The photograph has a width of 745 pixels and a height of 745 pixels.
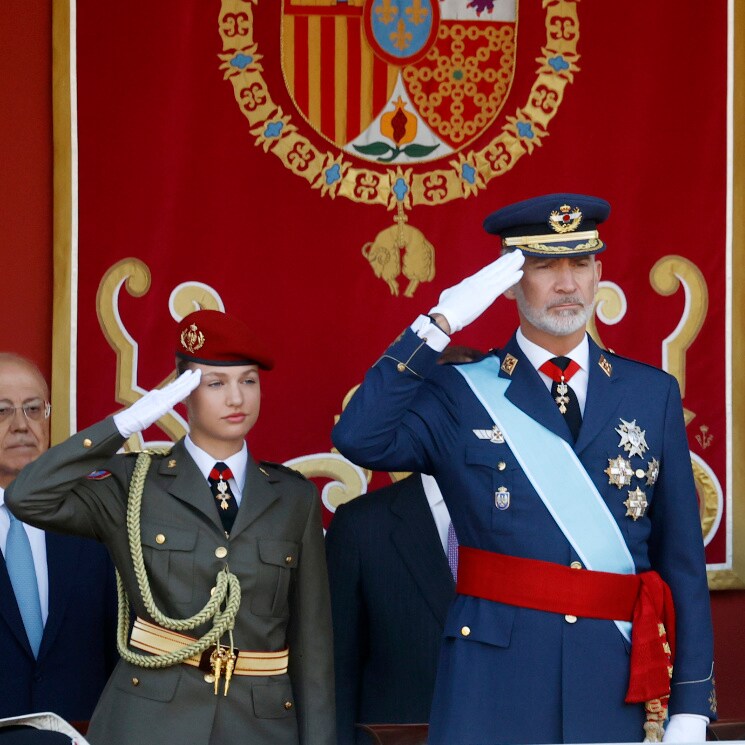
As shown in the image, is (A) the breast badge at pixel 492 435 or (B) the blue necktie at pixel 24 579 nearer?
(A) the breast badge at pixel 492 435

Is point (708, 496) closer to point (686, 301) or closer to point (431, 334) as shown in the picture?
point (686, 301)

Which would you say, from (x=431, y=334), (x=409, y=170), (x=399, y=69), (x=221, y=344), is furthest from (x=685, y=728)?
(x=399, y=69)

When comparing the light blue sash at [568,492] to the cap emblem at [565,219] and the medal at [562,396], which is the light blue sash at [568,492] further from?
the cap emblem at [565,219]

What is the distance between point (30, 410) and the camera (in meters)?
4.09

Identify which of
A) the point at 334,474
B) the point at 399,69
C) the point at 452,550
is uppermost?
the point at 399,69

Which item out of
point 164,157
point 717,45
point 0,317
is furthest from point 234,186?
point 717,45

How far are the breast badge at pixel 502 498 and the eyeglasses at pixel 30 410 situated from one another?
142 centimetres

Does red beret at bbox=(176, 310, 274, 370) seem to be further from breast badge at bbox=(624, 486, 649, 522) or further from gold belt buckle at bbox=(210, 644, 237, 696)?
breast badge at bbox=(624, 486, 649, 522)

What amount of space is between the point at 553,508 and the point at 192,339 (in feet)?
3.15

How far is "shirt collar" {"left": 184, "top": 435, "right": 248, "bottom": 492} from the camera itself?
11.8ft

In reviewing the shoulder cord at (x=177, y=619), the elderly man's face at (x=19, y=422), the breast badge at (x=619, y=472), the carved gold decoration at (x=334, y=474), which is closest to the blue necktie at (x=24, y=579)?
the elderly man's face at (x=19, y=422)

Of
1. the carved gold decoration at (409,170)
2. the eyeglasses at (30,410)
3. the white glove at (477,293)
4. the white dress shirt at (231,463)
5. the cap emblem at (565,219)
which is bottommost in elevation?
the white dress shirt at (231,463)

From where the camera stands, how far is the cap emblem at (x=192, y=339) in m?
3.61

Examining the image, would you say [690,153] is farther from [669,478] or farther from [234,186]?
[669,478]
